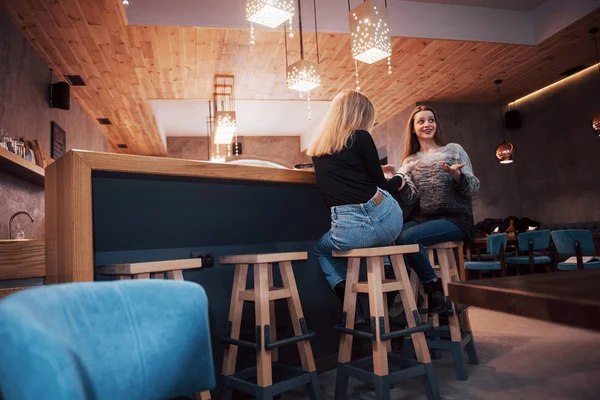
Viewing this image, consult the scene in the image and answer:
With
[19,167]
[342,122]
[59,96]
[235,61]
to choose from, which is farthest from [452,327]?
[59,96]

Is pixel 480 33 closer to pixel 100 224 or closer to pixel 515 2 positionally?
pixel 515 2

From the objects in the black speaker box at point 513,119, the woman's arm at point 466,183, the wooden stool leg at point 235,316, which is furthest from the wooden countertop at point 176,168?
the black speaker box at point 513,119

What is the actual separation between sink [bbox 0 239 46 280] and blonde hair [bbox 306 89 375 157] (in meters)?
1.26

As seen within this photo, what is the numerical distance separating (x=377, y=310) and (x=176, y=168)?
1013mm

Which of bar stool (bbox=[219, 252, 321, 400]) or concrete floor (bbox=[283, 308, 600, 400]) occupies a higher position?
bar stool (bbox=[219, 252, 321, 400])

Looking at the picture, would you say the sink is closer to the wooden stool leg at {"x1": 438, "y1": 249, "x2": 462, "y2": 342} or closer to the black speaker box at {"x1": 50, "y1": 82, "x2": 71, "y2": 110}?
the wooden stool leg at {"x1": 438, "y1": 249, "x2": 462, "y2": 342}

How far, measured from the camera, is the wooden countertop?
1616 mm

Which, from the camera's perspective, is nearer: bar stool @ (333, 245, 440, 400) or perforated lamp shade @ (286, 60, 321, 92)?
bar stool @ (333, 245, 440, 400)

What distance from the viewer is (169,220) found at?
2.07 m

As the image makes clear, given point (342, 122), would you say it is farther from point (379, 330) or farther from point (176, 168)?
point (379, 330)

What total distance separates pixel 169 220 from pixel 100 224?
0.98 feet

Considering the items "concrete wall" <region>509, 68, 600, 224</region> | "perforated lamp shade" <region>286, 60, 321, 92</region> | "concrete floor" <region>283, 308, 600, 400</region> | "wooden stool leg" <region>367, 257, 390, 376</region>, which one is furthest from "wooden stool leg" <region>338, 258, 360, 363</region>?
"concrete wall" <region>509, 68, 600, 224</region>

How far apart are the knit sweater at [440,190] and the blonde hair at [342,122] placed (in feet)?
1.95

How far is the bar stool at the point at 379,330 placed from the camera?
73.5 inches
